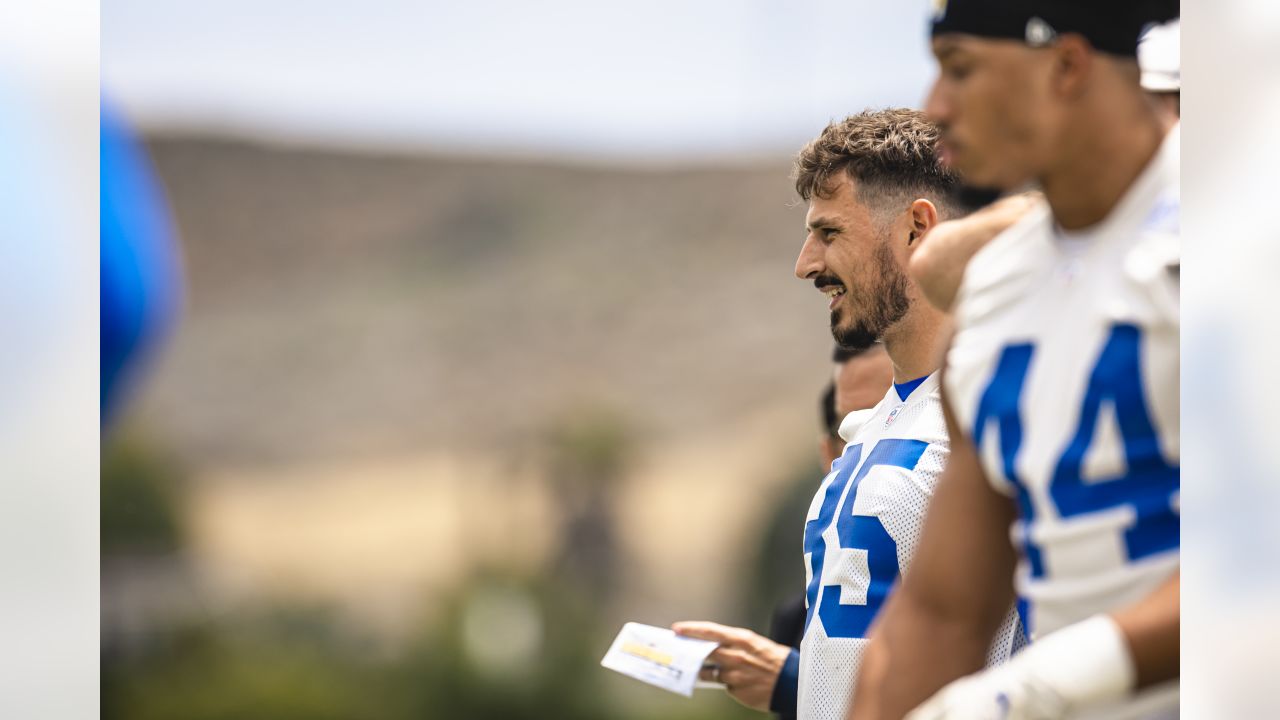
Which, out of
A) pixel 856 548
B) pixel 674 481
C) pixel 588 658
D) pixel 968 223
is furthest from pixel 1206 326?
pixel 674 481

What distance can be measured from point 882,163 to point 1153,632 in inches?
41.5

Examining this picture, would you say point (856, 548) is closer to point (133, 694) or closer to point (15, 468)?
point (15, 468)

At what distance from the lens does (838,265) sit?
1.90 metres

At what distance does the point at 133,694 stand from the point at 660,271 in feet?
33.9

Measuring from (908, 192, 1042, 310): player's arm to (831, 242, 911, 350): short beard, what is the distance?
628 mm

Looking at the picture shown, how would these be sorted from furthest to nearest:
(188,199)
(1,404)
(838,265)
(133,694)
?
1. (188,199)
2. (133,694)
3. (838,265)
4. (1,404)

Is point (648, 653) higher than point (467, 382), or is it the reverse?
point (648, 653)

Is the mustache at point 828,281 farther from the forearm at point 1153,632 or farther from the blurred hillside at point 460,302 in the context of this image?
the blurred hillside at point 460,302

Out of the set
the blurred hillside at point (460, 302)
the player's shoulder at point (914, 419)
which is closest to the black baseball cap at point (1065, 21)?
the player's shoulder at point (914, 419)

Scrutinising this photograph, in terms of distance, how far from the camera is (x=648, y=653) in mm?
1896

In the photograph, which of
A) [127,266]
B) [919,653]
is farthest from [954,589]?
[127,266]

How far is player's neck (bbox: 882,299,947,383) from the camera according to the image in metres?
1.87

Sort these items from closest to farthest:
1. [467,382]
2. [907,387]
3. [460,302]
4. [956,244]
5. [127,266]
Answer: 1. [956,244]
2. [907,387]
3. [127,266]
4. [467,382]
5. [460,302]

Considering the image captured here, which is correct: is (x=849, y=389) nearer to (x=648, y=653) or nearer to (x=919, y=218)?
(x=919, y=218)
